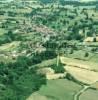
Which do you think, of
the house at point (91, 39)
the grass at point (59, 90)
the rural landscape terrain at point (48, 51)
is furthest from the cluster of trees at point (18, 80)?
the house at point (91, 39)

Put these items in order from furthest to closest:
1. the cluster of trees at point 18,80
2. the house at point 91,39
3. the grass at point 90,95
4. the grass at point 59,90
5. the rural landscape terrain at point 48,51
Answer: the house at point 91,39 → the rural landscape terrain at point 48,51 → the cluster of trees at point 18,80 → the grass at point 59,90 → the grass at point 90,95

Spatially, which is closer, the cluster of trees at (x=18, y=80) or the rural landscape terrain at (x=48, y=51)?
the cluster of trees at (x=18, y=80)

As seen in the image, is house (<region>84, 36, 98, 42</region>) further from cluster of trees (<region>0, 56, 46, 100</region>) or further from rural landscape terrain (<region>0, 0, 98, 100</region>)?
cluster of trees (<region>0, 56, 46, 100</region>)

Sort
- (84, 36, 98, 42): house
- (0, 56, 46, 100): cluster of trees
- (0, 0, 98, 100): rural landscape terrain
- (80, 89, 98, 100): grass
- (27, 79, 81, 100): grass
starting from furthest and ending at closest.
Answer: (84, 36, 98, 42): house, (0, 0, 98, 100): rural landscape terrain, (0, 56, 46, 100): cluster of trees, (27, 79, 81, 100): grass, (80, 89, 98, 100): grass

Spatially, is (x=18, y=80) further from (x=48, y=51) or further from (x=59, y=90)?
(x=48, y=51)

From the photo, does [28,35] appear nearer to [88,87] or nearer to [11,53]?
[11,53]

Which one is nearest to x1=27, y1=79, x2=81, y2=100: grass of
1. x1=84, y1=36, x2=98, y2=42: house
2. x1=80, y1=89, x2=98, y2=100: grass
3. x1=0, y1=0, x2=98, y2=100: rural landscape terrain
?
x1=0, y1=0, x2=98, y2=100: rural landscape terrain

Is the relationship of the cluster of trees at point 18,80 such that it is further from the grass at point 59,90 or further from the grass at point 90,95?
the grass at point 90,95
